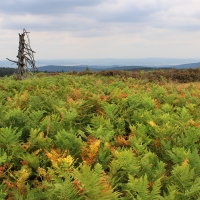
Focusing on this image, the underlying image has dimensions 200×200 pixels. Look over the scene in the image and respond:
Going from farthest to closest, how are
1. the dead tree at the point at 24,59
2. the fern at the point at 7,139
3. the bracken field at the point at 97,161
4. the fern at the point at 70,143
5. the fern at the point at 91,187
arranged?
1. the dead tree at the point at 24,59
2. the fern at the point at 70,143
3. the fern at the point at 7,139
4. the bracken field at the point at 97,161
5. the fern at the point at 91,187

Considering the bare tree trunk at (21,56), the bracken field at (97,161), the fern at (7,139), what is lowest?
the bracken field at (97,161)

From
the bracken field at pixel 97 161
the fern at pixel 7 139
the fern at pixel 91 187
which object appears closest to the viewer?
the fern at pixel 91 187

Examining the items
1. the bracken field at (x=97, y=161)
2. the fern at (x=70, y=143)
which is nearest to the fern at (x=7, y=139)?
the bracken field at (x=97, y=161)

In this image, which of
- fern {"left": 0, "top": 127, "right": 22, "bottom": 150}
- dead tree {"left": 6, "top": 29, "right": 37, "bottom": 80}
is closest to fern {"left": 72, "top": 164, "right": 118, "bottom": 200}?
→ fern {"left": 0, "top": 127, "right": 22, "bottom": 150}

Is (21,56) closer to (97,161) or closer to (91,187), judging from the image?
(97,161)

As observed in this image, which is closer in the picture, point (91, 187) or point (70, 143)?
→ point (91, 187)

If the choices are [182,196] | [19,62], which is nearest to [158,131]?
[182,196]

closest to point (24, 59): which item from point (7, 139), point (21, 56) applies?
point (21, 56)

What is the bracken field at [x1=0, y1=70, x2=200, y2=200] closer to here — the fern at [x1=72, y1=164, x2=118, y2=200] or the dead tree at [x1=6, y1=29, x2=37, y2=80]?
the fern at [x1=72, y1=164, x2=118, y2=200]

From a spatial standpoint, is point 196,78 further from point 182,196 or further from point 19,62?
point 182,196

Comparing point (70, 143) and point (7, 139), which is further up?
point (7, 139)

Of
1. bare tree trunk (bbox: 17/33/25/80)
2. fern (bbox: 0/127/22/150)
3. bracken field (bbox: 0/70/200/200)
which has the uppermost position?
bare tree trunk (bbox: 17/33/25/80)

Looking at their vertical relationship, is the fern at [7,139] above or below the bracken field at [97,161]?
above

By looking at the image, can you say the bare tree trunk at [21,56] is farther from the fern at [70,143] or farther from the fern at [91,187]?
the fern at [91,187]
